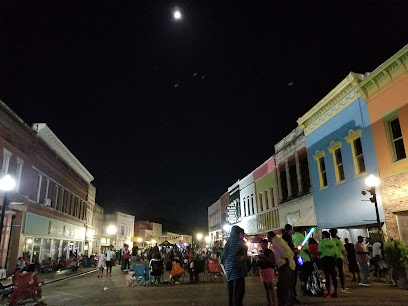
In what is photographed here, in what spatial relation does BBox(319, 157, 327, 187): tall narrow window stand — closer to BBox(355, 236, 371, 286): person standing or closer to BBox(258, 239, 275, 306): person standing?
BBox(355, 236, 371, 286): person standing

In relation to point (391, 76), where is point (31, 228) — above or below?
below

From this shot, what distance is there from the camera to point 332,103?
19422 millimetres

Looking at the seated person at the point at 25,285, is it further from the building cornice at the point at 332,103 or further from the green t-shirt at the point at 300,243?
the building cornice at the point at 332,103

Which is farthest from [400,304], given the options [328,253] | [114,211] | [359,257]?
[114,211]

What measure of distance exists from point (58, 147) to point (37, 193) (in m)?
5.74

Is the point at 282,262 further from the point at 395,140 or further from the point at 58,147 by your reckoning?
the point at 58,147

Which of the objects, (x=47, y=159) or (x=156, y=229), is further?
(x=156, y=229)

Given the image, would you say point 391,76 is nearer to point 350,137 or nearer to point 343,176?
point 350,137

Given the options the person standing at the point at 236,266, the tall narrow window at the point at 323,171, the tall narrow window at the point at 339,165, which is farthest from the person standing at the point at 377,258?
the person standing at the point at 236,266

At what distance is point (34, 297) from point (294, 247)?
7344 millimetres

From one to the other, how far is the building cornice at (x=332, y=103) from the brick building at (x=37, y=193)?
17780mm

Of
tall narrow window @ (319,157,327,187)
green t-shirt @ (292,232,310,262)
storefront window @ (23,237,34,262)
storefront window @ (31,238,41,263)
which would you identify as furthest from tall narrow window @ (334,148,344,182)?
storefront window @ (31,238,41,263)

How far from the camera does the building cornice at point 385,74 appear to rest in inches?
567

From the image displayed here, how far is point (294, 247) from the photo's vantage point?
30.8 feet
